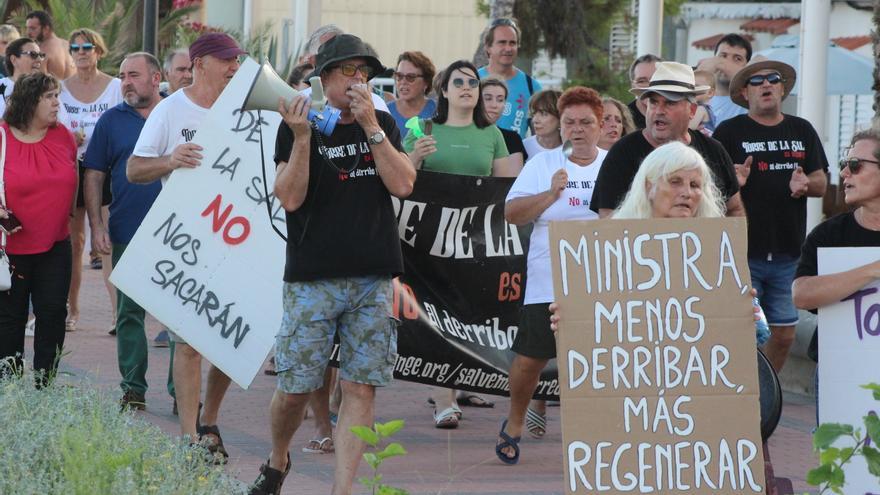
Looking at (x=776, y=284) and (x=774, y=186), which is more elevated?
(x=774, y=186)

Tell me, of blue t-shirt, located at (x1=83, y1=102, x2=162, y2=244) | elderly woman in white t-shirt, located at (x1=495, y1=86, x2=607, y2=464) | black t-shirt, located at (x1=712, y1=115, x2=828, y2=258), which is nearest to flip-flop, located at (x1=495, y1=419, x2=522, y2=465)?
elderly woman in white t-shirt, located at (x1=495, y1=86, x2=607, y2=464)

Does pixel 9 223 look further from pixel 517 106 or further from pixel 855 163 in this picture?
pixel 855 163

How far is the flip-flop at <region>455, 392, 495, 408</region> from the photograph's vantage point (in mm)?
9969

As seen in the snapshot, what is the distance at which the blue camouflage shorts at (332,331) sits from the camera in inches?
253

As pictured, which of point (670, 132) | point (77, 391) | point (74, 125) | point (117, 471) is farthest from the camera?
point (74, 125)

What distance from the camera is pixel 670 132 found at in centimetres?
711

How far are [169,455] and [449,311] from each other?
3780 millimetres

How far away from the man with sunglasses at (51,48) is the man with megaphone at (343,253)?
7874mm

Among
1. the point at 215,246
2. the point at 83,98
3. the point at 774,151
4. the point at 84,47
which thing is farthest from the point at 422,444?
the point at 84,47

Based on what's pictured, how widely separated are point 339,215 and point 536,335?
173 centimetres

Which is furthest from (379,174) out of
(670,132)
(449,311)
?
(449,311)

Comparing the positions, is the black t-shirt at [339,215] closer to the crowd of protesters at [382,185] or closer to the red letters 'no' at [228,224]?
the crowd of protesters at [382,185]

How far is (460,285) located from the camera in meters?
8.85

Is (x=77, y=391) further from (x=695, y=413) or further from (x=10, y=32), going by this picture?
(x=10, y=32)
